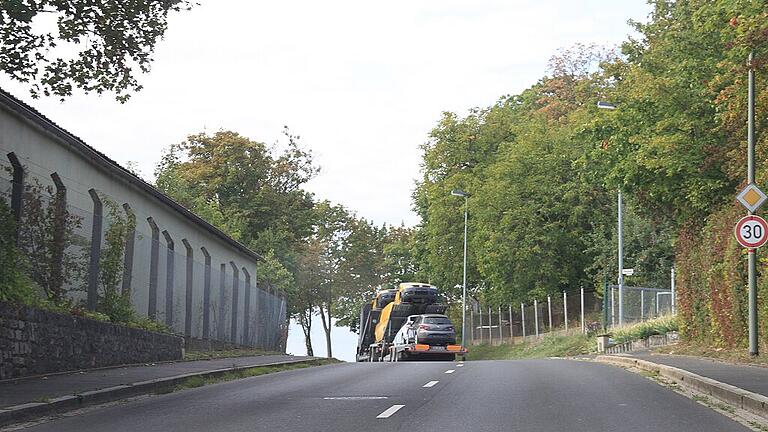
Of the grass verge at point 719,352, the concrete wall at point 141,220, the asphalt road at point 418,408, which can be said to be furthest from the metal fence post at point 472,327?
the asphalt road at point 418,408

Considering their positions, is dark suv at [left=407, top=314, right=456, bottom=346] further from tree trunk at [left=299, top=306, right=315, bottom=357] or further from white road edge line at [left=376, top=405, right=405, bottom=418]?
tree trunk at [left=299, top=306, right=315, bottom=357]

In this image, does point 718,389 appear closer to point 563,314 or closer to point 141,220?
point 141,220

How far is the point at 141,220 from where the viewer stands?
33.4m

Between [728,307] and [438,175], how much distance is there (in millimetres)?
46288

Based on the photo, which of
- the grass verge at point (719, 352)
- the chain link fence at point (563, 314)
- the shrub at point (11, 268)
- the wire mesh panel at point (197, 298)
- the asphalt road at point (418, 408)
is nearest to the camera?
the asphalt road at point (418, 408)

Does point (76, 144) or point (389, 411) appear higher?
point (76, 144)

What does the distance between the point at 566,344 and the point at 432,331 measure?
9.93 metres

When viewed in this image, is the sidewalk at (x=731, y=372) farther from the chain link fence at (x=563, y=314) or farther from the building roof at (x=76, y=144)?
the chain link fence at (x=563, y=314)

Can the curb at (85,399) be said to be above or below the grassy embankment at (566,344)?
below

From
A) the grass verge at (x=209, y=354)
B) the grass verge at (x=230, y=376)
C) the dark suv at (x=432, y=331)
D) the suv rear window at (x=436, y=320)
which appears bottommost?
the grass verge at (x=230, y=376)

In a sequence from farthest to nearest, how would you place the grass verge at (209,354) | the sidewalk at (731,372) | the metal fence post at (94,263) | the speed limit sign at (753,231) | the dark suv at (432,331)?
the dark suv at (432,331), the grass verge at (209,354), the speed limit sign at (753,231), the metal fence post at (94,263), the sidewalk at (731,372)

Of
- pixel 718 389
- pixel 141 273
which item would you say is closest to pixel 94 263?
pixel 141 273

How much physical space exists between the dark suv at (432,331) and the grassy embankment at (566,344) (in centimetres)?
610

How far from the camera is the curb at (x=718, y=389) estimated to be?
13909 millimetres
